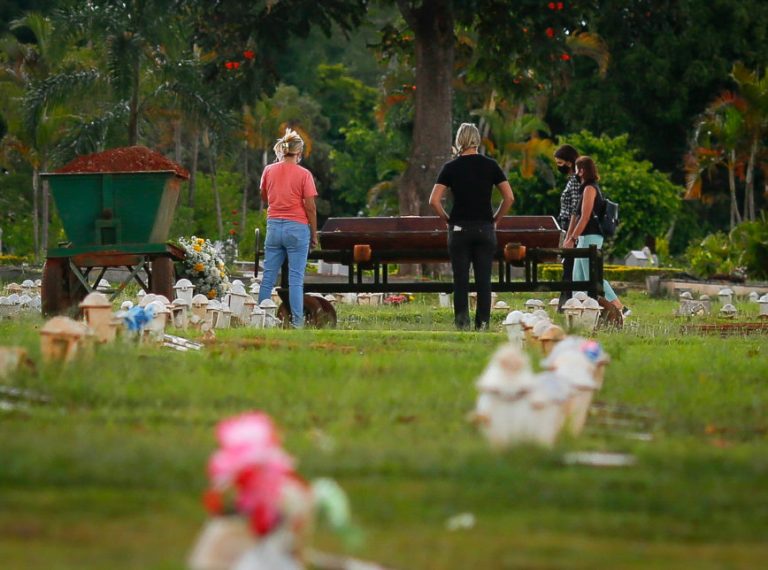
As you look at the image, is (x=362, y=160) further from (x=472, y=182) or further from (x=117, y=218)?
(x=472, y=182)

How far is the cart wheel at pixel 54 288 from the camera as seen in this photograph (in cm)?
1633

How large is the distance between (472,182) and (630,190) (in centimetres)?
3553

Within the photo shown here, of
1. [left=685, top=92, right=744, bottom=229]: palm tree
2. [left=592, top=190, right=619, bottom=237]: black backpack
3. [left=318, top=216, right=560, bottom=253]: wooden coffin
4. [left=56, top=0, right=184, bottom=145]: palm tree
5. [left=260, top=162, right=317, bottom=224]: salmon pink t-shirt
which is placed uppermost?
[left=56, top=0, right=184, bottom=145]: palm tree

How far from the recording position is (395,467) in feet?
20.0

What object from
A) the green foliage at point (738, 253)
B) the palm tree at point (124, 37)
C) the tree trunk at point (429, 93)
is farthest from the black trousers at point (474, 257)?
the green foliage at point (738, 253)

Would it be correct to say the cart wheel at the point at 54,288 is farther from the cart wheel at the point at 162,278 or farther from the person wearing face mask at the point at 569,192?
the person wearing face mask at the point at 569,192

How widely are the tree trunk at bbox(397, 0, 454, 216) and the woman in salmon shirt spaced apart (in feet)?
42.2

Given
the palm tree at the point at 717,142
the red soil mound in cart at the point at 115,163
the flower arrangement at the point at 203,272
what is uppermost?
the palm tree at the point at 717,142

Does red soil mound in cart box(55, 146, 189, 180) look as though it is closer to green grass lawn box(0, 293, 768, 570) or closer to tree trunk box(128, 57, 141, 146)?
green grass lawn box(0, 293, 768, 570)

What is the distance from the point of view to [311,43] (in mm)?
78188

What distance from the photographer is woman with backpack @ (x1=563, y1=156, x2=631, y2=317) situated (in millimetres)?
17141

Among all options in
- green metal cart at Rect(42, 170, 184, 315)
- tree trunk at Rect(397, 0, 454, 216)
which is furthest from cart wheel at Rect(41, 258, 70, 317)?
tree trunk at Rect(397, 0, 454, 216)

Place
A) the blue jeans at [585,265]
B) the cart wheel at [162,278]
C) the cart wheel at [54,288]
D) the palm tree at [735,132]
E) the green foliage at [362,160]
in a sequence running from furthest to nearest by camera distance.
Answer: the green foliage at [362,160], the palm tree at [735,132], the blue jeans at [585,265], the cart wheel at [162,278], the cart wheel at [54,288]

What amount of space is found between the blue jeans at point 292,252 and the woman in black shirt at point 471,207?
151cm
